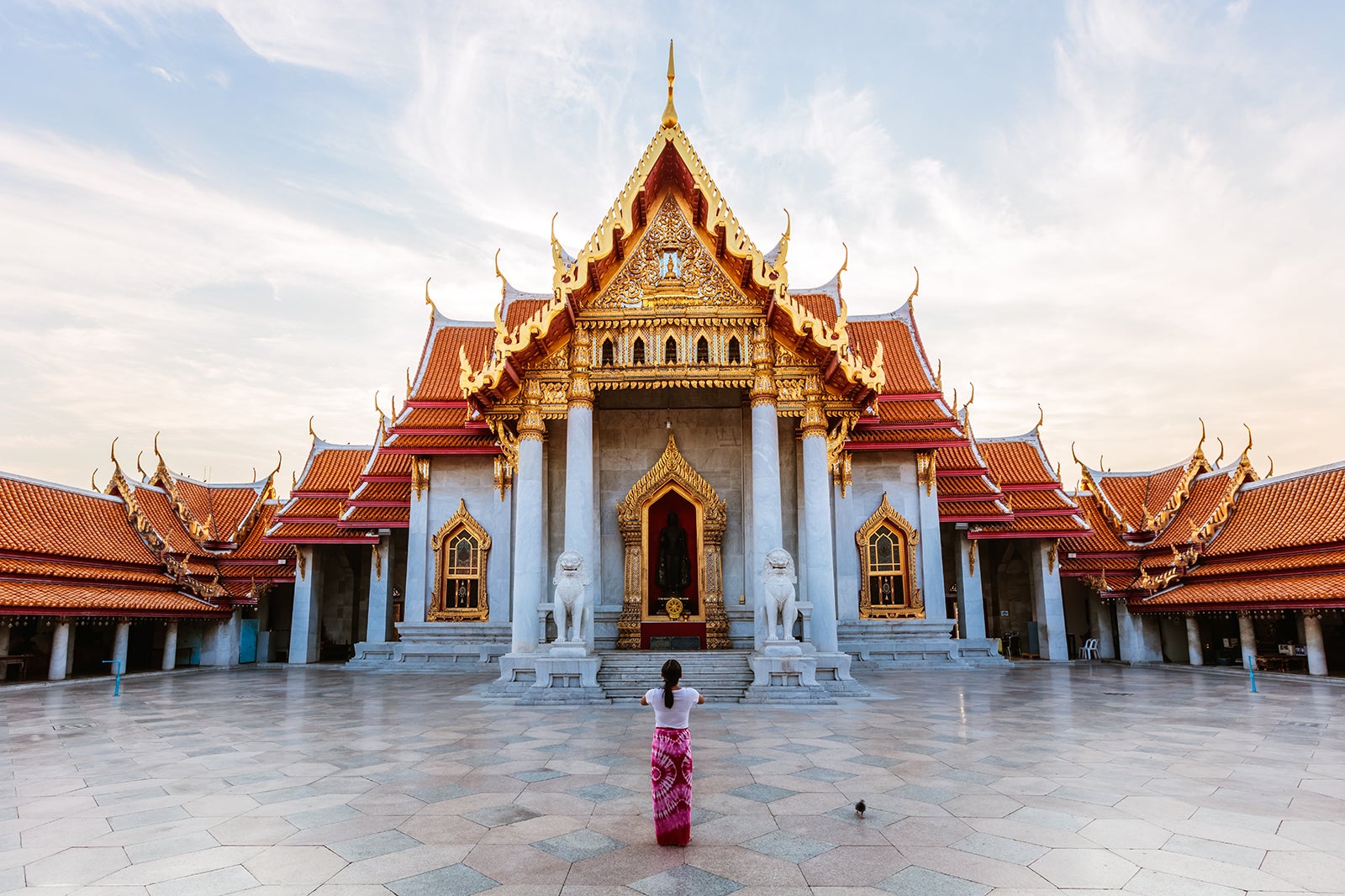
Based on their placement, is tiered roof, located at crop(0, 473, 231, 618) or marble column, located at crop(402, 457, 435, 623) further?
marble column, located at crop(402, 457, 435, 623)

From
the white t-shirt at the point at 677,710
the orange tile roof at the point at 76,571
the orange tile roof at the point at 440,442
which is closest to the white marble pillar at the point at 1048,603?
the orange tile roof at the point at 440,442

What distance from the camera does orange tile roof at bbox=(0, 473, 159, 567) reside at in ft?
61.9

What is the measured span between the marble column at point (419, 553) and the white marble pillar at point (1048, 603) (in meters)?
16.9

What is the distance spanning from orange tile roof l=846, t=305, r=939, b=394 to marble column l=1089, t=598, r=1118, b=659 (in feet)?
29.5

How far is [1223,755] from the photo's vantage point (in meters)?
7.79

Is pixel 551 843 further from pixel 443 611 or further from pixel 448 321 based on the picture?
pixel 448 321

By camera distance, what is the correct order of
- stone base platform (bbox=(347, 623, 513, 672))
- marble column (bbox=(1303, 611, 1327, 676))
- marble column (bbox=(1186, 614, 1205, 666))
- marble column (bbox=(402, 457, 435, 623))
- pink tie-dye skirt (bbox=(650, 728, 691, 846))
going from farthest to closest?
marble column (bbox=(1186, 614, 1205, 666))
marble column (bbox=(402, 457, 435, 623))
stone base platform (bbox=(347, 623, 513, 672))
marble column (bbox=(1303, 611, 1327, 676))
pink tie-dye skirt (bbox=(650, 728, 691, 846))

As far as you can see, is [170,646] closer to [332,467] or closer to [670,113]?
[332,467]

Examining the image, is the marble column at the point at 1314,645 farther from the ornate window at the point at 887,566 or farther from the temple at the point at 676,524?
the ornate window at the point at 887,566

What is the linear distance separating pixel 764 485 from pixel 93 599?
1587 centimetres

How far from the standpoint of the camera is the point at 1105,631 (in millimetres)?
24406

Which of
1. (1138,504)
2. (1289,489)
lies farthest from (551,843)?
(1138,504)

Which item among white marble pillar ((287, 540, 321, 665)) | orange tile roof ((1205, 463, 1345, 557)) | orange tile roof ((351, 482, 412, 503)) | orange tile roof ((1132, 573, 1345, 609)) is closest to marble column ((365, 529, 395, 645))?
orange tile roof ((351, 482, 412, 503))

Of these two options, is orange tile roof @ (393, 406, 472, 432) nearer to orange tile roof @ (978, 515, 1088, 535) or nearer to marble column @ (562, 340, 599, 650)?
marble column @ (562, 340, 599, 650)
